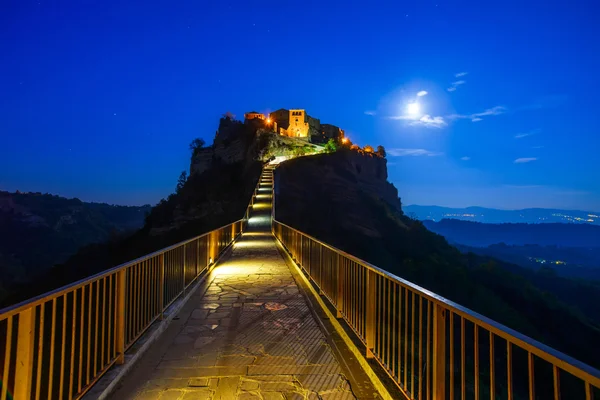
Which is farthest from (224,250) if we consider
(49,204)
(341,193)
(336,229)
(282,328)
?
(49,204)

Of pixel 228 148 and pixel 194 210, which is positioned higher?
pixel 228 148

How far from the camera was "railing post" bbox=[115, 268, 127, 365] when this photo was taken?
151 inches

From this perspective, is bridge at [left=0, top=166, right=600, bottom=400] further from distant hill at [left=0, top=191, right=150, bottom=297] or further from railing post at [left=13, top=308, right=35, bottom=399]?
distant hill at [left=0, top=191, right=150, bottom=297]

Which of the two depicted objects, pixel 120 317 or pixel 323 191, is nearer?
pixel 120 317

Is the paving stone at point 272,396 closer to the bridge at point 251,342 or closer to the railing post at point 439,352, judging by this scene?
the bridge at point 251,342

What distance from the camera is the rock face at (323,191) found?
50250 millimetres

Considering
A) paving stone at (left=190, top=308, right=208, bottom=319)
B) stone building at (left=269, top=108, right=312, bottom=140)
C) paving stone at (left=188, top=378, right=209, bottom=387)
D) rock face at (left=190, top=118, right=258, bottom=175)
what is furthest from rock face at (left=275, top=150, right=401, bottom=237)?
paving stone at (left=188, top=378, right=209, bottom=387)

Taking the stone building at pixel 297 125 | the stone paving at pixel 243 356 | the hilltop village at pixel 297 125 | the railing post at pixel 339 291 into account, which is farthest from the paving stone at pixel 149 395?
the stone building at pixel 297 125

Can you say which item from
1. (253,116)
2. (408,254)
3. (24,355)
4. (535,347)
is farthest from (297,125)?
(535,347)

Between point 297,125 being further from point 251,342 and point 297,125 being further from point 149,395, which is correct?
point 149,395

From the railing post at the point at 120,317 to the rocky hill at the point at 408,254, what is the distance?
38.3 metres

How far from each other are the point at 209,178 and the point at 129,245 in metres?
22.0

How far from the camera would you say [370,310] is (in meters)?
4.08

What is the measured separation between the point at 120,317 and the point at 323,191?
5414cm
